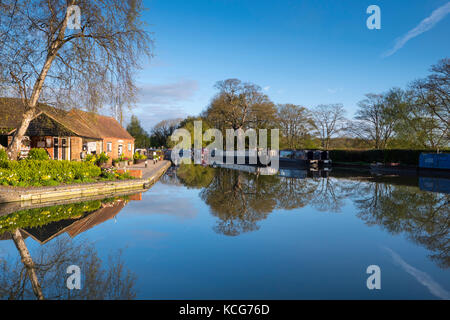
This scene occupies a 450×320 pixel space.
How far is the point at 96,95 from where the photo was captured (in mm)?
12609

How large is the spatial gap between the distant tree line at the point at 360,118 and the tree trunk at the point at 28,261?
3057cm

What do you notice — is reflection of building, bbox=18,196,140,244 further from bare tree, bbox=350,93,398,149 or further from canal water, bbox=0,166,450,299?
bare tree, bbox=350,93,398,149

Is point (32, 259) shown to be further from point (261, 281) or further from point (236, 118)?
point (236, 118)

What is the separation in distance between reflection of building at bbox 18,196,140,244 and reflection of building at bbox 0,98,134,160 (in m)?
6.16

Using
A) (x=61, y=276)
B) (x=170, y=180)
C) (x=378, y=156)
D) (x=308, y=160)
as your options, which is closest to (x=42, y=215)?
(x=61, y=276)

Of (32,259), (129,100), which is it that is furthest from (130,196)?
(32,259)

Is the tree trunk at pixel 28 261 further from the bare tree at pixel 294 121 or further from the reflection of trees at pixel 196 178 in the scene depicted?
the bare tree at pixel 294 121

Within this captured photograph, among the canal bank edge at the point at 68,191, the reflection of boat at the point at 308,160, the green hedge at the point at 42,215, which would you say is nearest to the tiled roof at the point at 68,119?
the canal bank edge at the point at 68,191

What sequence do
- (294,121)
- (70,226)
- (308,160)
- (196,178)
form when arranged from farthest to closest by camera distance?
Answer: (294,121) → (308,160) → (196,178) → (70,226)

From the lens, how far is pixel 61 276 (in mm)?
4445

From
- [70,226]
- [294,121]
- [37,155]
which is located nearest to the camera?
[70,226]

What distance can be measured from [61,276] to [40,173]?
826 centimetres

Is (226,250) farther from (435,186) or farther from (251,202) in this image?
(435,186)
